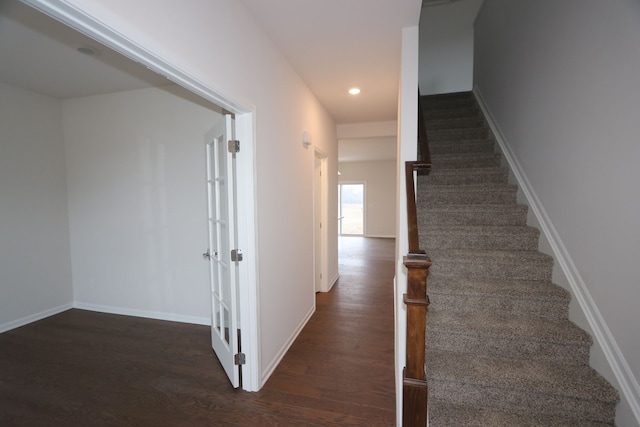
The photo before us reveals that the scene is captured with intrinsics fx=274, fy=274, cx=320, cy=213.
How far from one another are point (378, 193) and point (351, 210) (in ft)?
4.19

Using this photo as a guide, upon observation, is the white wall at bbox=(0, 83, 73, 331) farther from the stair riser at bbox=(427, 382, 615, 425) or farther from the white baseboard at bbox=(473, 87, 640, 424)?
the white baseboard at bbox=(473, 87, 640, 424)

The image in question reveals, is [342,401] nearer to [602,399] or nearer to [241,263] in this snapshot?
[241,263]

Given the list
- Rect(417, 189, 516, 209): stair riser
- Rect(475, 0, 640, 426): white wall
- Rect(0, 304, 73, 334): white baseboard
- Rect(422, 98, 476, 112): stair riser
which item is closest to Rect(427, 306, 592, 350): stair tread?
Rect(475, 0, 640, 426): white wall

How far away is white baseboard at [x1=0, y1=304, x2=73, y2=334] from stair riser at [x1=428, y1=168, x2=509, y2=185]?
4.64 metres

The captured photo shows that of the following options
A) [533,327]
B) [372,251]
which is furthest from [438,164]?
[372,251]

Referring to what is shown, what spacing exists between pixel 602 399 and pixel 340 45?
9.32 ft

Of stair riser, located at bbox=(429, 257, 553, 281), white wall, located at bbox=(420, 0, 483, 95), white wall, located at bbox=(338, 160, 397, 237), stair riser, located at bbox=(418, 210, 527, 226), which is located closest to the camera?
stair riser, located at bbox=(429, 257, 553, 281)

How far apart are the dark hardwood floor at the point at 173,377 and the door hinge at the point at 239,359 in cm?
22

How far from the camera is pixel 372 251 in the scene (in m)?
7.27

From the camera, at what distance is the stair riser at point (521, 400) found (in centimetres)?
149

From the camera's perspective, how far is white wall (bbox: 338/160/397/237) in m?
9.48

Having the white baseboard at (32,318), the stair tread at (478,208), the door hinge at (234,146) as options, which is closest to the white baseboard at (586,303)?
the stair tread at (478,208)

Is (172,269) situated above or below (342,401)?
above

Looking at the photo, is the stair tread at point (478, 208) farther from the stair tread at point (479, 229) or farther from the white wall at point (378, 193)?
Answer: the white wall at point (378, 193)
